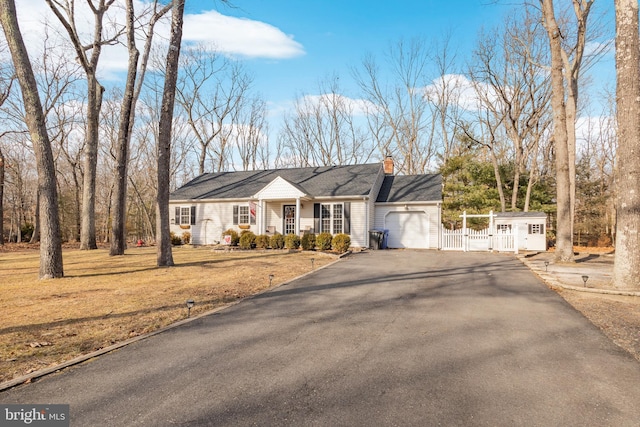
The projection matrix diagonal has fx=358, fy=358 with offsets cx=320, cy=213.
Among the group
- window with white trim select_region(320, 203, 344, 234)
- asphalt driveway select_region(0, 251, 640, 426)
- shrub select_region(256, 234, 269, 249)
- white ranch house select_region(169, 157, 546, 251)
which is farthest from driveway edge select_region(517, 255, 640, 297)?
shrub select_region(256, 234, 269, 249)

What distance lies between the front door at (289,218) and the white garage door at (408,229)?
548 cm

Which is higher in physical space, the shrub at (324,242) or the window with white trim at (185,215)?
the window with white trim at (185,215)

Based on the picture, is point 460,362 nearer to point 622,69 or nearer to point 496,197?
point 622,69

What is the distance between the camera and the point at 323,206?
20.6m

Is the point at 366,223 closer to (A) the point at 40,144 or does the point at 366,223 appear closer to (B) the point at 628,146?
(B) the point at 628,146

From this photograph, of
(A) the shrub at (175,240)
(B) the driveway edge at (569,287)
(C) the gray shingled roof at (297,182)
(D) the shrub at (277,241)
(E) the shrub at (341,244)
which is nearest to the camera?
(B) the driveway edge at (569,287)

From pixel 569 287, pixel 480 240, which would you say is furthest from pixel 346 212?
pixel 569 287

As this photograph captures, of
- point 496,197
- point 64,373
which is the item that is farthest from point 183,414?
point 496,197

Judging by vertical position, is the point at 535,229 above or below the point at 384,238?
above

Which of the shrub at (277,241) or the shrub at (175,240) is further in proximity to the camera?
the shrub at (175,240)

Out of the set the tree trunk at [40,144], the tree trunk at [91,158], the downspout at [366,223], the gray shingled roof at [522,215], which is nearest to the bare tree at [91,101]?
the tree trunk at [91,158]

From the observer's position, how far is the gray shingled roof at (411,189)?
20.4m

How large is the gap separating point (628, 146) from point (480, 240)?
10.9 meters

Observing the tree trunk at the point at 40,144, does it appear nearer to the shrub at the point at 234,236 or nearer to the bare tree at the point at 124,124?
the bare tree at the point at 124,124
